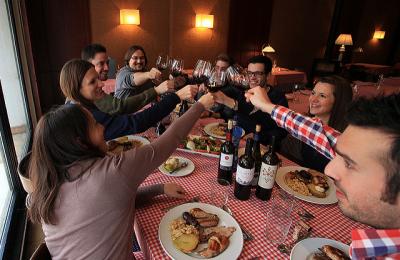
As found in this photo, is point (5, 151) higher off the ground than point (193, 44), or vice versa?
point (193, 44)

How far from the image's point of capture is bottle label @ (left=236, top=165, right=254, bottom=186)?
4.11 ft

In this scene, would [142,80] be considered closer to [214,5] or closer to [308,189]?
[308,189]

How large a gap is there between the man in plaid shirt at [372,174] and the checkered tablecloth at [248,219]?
372 mm

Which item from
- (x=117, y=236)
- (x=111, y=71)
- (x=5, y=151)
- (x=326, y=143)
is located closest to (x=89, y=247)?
(x=117, y=236)

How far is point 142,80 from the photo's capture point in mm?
2643

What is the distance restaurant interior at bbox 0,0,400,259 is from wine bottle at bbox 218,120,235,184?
0.40 ft

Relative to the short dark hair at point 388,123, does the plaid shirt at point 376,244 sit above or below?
below

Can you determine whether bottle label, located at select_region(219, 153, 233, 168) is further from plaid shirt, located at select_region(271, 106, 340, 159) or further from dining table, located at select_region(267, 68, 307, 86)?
dining table, located at select_region(267, 68, 307, 86)

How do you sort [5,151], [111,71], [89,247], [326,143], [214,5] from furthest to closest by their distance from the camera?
[214,5]
[111,71]
[5,151]
[326,143]
[89,247]

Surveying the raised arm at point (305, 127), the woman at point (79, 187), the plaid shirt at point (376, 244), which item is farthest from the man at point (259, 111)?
the plaid shirt at point (376, 244)

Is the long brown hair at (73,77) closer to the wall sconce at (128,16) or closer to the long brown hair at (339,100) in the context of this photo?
the long brown hair at (339,100)

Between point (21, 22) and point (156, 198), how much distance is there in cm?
386

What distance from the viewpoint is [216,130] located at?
7.04 feet

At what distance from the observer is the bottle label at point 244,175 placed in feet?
4.11
